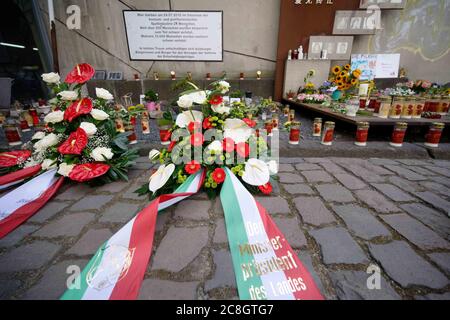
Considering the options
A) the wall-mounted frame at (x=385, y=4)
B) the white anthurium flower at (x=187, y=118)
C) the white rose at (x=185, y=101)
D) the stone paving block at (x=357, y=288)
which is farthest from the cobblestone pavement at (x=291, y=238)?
the wall-mounted frame at (x=385, y=4)

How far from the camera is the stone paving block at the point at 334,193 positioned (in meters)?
1.60

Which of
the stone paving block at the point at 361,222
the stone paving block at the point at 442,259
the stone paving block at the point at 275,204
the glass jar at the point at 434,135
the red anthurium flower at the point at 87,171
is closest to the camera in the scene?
the stone paving block at the point at 442,259

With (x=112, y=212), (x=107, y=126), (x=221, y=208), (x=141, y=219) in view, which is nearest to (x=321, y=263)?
(x=221, y=208)

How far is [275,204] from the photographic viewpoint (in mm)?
1535

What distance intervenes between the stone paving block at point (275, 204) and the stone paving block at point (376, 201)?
2.07ft

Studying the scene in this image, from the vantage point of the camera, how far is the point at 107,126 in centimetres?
212

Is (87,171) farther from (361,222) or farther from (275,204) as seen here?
(361,222)

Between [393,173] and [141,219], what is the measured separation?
7.89 feet

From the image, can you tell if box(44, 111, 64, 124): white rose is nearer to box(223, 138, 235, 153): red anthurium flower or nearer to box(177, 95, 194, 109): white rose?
box(177, 95, 194, 109): white rose

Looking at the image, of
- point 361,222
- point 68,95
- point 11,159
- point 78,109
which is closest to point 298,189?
point 361,222

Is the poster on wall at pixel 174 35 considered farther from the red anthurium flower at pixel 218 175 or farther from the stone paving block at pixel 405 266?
the stone paving block at pixel 405 266

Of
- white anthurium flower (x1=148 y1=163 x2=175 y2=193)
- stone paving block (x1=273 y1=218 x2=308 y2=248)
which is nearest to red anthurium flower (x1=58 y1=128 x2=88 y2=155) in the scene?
white anthurium flower (x1=148 y1=163 x2=175 y2=193)
